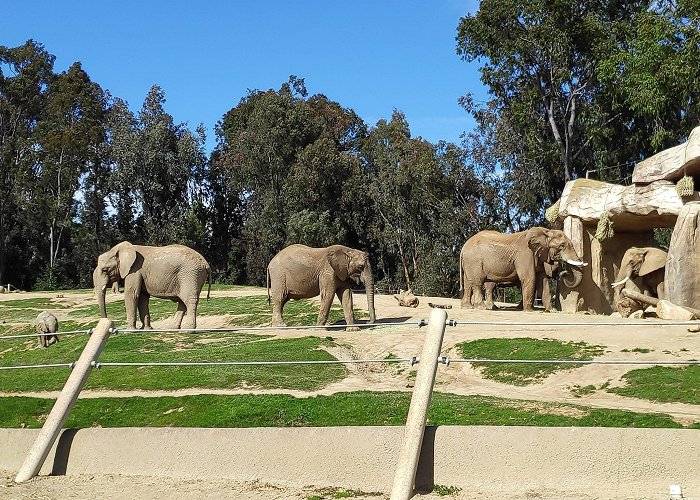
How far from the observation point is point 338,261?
20.8 meters

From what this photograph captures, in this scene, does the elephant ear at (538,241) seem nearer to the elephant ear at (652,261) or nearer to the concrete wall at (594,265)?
the concrete wall at (594,265)

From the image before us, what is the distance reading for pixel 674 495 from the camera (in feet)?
21.8

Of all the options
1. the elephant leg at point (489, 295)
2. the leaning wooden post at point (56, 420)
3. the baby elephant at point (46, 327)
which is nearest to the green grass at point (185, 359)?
the baby elephant at point (46, 327)

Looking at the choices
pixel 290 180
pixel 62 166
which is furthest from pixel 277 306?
pixel 62 166

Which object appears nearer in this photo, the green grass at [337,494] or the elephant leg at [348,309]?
the green grass at [337,494]

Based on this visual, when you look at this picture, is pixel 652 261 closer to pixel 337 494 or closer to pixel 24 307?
pixel 337 494

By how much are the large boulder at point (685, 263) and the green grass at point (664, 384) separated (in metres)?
7.76

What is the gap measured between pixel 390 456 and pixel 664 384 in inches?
236

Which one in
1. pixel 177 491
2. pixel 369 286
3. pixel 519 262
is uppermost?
pixel 519 262

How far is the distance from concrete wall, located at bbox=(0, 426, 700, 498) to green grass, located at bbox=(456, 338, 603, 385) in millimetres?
6646

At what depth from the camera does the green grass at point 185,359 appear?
1345 cm

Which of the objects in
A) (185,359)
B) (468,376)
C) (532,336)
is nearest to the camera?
(468,376)

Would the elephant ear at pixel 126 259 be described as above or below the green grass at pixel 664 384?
above

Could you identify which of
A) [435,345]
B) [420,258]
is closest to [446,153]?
[420,258]
